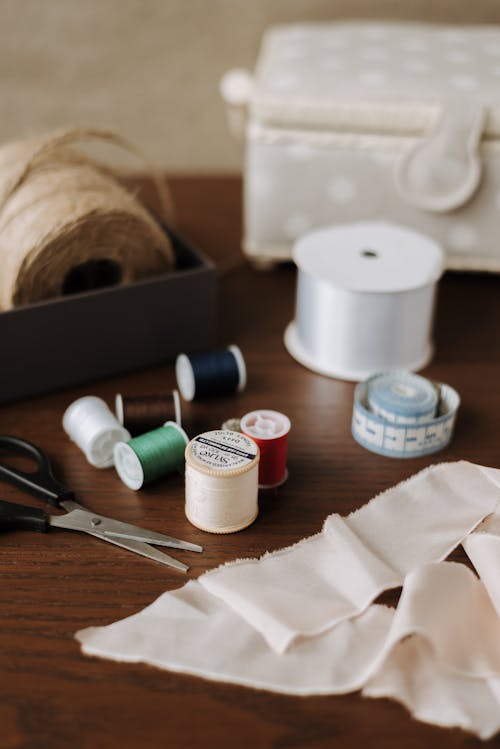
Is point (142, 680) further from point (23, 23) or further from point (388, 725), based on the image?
point (23, 23)

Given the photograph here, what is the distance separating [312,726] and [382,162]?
691 mm

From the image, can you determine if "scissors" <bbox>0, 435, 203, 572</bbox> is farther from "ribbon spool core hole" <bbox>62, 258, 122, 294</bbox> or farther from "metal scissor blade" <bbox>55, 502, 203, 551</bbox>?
"ribbon spool core hole" <bbox>62, 258, 122, 294</bbox>

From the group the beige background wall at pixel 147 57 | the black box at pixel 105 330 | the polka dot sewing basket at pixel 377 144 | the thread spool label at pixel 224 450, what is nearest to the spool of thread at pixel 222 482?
the thread spool label at pixel 224 450

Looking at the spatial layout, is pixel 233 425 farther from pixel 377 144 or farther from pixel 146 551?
pixel 377 144

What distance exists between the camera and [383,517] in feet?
2.53

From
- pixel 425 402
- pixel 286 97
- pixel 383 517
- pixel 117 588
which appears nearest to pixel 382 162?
pixel 286 97

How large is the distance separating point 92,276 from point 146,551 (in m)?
0.37

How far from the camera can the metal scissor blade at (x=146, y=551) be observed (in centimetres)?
72

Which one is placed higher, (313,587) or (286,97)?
(286,97)

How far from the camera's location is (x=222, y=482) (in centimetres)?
73

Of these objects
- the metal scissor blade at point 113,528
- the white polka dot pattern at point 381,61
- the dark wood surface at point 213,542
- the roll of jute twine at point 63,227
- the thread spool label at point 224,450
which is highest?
the white polka dot pattern at point 381,61

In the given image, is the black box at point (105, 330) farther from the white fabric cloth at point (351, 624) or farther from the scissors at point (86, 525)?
the white fabric cloth at point (351, 624)

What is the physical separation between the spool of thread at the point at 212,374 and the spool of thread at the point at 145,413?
49mm

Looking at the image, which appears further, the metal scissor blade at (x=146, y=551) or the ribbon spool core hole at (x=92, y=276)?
the ribbon spool core hole at (x=92, y=276)
